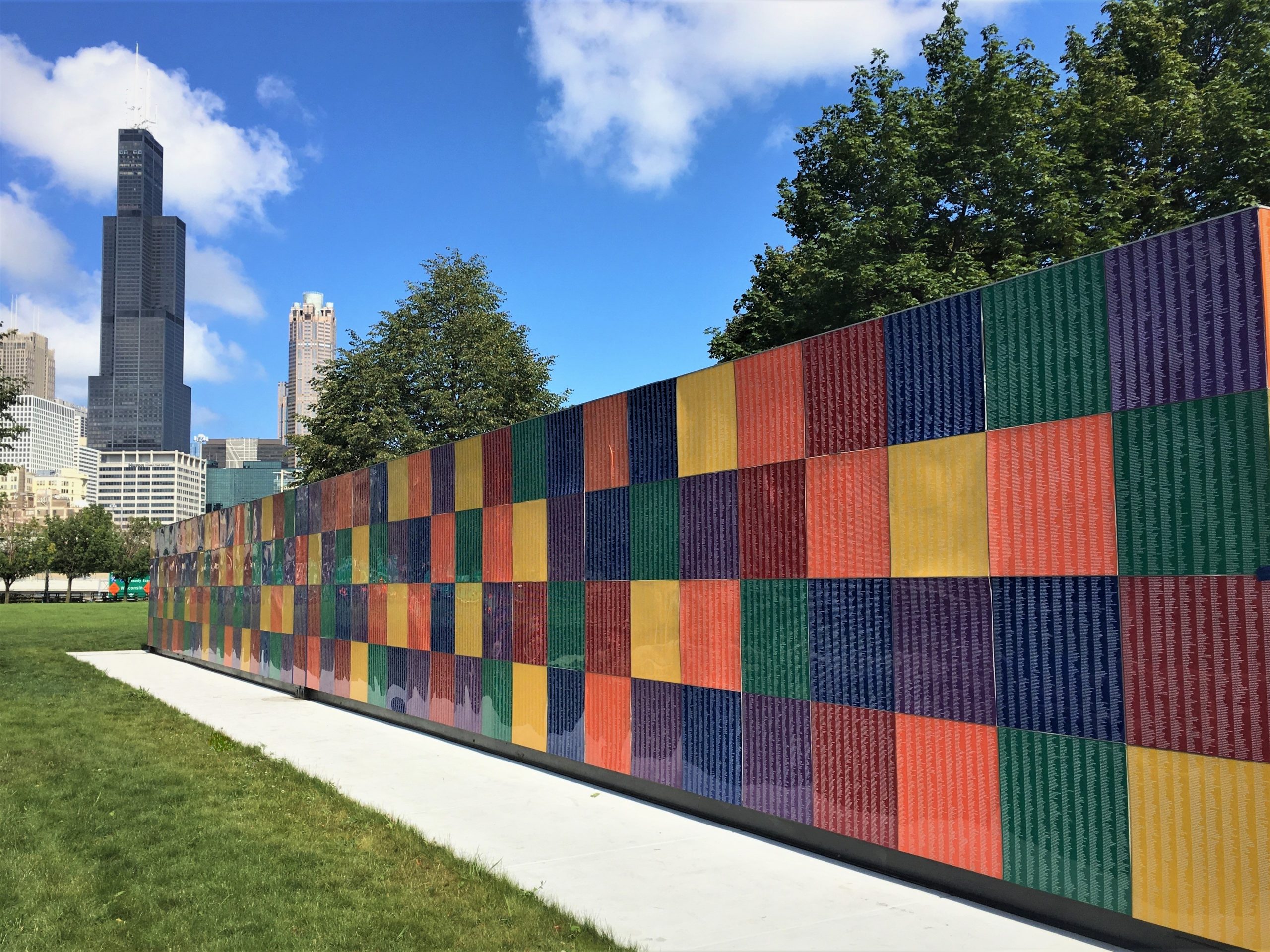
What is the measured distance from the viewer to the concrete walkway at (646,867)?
523cm

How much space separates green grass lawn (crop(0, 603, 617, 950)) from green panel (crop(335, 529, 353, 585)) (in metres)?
4.12

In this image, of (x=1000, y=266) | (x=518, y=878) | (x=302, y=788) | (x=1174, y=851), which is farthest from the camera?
(x=1000, y=266)

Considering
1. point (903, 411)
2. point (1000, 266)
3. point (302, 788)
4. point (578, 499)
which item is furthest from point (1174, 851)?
point (1000, 266)

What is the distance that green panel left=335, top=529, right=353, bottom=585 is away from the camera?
50.8 feet

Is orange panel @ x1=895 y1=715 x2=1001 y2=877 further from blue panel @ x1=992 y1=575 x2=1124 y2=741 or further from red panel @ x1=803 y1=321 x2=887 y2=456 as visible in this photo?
red panel @ x1=803 y1=321 x2=887 y2=456

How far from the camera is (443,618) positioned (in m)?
12.4

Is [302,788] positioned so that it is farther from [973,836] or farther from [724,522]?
[973,836]

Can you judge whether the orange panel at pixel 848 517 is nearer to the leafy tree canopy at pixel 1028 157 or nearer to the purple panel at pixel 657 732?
the purple panel at pixel 657 732

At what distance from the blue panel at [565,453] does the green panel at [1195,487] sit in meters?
5.65

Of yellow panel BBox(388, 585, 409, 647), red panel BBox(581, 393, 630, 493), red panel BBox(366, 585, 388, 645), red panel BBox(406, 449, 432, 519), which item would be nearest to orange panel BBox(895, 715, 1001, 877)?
red panel BBox(581, 393, 630, 493)

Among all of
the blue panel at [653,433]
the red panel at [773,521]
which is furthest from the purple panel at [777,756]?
the blue panel at [653,433]

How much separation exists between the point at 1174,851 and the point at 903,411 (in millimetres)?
2937

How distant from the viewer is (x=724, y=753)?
7789mm

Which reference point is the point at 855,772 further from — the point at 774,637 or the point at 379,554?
the point at 379,554
